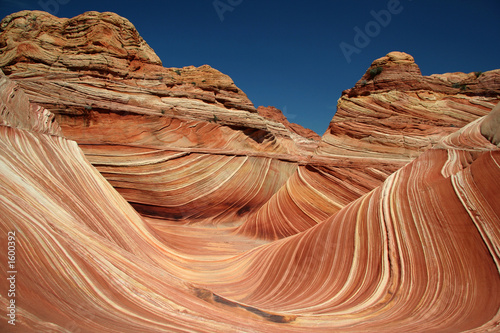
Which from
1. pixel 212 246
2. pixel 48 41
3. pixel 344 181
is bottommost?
pixel 212 246

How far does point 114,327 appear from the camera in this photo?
153 centimetres

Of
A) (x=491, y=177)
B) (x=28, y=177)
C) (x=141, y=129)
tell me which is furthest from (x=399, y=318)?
(x=141, y=129)

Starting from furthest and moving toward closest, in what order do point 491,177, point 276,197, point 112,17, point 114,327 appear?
1. point 112,17
2. point 276,197
3. point 491,177
4. point 114,327

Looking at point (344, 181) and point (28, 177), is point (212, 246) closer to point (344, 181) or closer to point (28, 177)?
point (344, 181)

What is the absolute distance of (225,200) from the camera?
320 inches

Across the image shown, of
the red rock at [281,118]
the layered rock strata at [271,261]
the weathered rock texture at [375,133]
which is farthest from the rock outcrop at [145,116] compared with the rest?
the red rock at [281,118]

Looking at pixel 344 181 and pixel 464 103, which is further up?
pixel 464 103

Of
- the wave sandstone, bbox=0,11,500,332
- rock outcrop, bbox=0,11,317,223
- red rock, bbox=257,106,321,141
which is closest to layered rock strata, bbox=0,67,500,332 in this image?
the wave sandstone, bbox=0,11,500,332

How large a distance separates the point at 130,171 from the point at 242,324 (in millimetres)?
6092

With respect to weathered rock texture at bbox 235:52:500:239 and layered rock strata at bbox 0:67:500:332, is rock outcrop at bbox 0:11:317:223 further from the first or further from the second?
layered rock strata at bbox 0:67:500:332

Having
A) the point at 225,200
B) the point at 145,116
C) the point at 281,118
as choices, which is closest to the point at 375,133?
the point at 225,200

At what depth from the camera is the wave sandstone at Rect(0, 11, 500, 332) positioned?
6.40 feet

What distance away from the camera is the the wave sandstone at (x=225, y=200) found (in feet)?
6.40

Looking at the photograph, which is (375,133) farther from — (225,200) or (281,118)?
(281,118)
